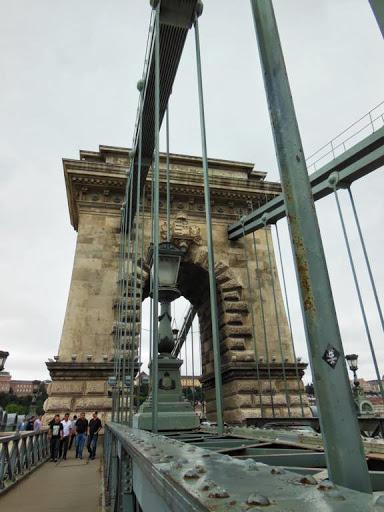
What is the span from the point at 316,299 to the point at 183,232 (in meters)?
9.97

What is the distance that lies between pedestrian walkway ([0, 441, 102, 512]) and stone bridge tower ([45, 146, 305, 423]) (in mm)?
1803

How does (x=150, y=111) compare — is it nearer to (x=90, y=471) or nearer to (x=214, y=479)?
(x=214, y=479)

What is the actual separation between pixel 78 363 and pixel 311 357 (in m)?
8.46

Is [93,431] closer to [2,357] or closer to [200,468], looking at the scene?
[2,357]

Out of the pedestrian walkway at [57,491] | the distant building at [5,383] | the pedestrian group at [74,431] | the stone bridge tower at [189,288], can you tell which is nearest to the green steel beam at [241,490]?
the pedestrian walkway at [57,491]

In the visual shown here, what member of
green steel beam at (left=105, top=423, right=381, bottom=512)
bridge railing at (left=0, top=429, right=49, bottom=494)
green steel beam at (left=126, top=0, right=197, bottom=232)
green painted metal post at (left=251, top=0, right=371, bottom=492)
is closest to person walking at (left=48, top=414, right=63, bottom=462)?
bridge railing at (left=0, top=429, right=49, bottom=494)

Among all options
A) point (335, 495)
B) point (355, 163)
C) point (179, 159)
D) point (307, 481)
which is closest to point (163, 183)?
point (179, 159)

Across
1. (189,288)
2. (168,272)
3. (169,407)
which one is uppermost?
(189,288)

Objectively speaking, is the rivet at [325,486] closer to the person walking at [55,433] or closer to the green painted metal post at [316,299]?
the green painted metal post at [316,299]

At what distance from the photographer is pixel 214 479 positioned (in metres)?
0.63

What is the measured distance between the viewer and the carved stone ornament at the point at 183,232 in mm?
10727

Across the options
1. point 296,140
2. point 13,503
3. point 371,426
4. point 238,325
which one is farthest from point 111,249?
point 296,140

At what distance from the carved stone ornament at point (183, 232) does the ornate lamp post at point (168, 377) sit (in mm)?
7029

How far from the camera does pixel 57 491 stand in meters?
4.94
